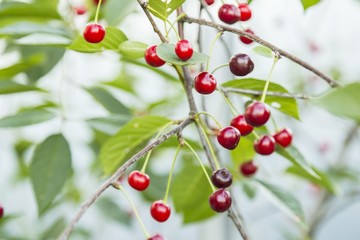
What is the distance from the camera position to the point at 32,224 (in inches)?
63.9

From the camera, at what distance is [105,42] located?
26.3 inches

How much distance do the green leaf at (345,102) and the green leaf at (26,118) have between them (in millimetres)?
581

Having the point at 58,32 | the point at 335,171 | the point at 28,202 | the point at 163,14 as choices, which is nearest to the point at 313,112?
the point at 335,171

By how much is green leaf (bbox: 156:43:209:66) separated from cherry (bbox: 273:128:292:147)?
0.61 feet

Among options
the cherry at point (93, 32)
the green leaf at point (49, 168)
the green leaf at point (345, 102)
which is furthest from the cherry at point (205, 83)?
the green leaf at point (49, 168)

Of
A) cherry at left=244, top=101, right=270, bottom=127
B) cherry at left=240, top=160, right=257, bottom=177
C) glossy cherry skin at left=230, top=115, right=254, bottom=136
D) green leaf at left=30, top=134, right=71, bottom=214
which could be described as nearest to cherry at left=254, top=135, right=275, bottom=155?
glossy cherry skin at left=230, top=115, right=254, bottom=136

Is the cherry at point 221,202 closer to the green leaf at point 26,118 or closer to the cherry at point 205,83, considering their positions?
the cherry at point 205,83

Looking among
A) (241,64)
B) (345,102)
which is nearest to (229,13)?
(241,64)

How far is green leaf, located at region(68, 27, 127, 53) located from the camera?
2.17 ft

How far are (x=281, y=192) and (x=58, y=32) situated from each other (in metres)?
0.44

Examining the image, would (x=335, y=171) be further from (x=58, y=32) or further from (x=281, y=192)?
(x=58, y=32)

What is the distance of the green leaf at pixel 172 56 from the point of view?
1.83 feet

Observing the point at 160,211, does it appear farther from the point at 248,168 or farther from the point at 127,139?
the point at 248,168

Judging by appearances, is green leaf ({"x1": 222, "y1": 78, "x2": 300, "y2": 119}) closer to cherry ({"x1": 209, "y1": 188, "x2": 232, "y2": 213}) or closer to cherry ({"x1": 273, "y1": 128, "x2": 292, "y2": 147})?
cherry ({"x1": 273, "y1": 128, "x2": 292, "y2": 147})
